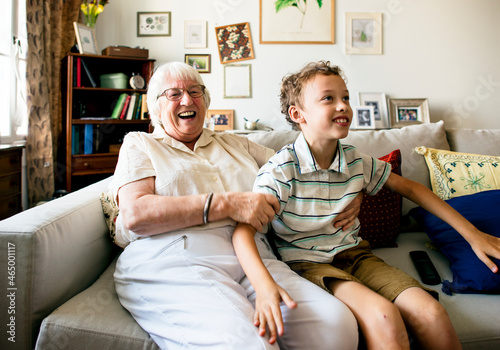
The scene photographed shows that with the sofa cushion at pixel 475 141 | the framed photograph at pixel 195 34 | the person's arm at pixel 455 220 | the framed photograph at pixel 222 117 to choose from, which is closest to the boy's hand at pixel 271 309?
the person's arm at pixel 455 220

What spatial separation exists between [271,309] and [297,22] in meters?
3.14

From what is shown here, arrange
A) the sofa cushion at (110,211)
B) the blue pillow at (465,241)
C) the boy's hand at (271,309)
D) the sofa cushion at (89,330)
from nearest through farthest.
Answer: the boy's hand at (271,309)
the sofa cushion at (89,330)
the blue pillow at (465,241)
the sofa cushion at (110,211)

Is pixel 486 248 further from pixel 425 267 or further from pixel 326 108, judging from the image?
pixel 326 108

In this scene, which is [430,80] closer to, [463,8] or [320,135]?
[463,8]

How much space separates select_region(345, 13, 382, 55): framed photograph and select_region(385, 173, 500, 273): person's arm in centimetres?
253

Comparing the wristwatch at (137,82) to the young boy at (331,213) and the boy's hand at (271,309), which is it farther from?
the boy's hand at (271,309)

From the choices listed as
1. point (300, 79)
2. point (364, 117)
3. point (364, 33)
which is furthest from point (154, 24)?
point (300, 79)

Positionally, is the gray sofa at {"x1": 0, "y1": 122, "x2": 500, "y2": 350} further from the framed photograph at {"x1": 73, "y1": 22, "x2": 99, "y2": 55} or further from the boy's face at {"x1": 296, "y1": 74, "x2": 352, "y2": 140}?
the framed photograph at {"x1": 73, "y1": 22, "x2": 99, "y2": 55}

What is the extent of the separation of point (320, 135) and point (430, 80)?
9.31 feet

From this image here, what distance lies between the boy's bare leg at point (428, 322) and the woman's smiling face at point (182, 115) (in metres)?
0.87

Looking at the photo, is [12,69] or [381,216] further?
[12,69]

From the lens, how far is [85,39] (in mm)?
2951

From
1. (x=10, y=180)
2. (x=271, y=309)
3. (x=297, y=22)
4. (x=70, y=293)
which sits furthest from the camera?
(x=297, y=22)

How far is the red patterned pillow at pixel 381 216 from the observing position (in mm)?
1418
